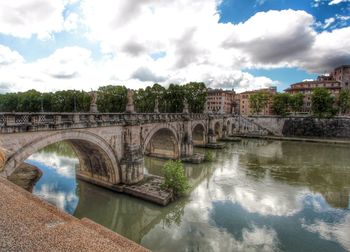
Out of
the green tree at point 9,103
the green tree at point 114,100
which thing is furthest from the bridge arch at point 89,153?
the green tree at point 9,103

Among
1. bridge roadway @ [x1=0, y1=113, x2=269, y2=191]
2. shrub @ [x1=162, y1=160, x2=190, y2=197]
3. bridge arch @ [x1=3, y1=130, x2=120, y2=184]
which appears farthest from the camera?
shrub @ [x1=162, y1=160, x2=190, y2=197]

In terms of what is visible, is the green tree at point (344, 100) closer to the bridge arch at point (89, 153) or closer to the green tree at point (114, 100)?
the green tree at point (114, 100)

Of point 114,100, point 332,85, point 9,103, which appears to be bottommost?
point 114,100

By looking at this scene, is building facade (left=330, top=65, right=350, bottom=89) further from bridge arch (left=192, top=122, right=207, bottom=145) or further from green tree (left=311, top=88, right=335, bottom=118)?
bridge arch (left=192, top=122, right=207, bottom=145)

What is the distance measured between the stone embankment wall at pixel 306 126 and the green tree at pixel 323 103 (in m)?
1.71

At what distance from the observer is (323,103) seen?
5459 centimetres

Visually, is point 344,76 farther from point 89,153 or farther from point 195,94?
point 89,153

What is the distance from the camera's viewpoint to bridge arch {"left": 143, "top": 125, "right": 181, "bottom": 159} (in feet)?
86.7

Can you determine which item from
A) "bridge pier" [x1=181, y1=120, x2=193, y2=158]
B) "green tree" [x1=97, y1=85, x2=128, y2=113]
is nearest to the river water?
"bridge pier" [x1=181, y1=120, x2=193, y2=158]

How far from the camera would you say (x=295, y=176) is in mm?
22344

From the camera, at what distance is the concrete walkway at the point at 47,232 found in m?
2.99

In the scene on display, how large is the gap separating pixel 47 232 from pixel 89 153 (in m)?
13.9

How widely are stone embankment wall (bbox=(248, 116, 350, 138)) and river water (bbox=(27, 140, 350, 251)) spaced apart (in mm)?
35263

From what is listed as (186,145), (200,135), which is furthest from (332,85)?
(186,145)
